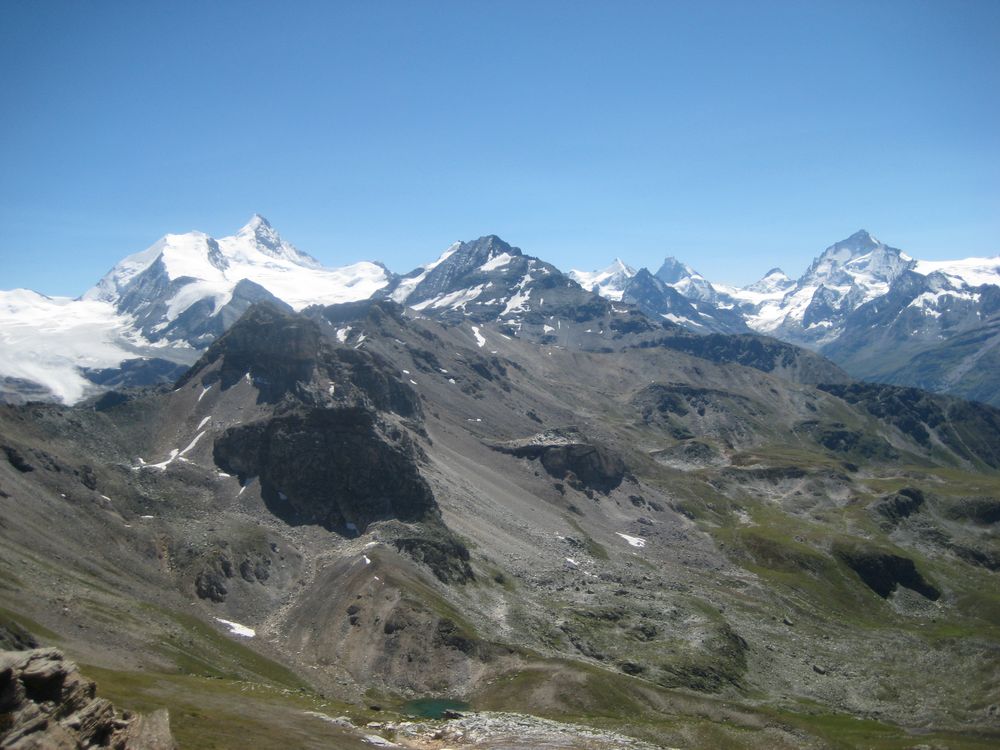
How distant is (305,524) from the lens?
190125mm

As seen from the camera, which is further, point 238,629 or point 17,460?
point 17,460

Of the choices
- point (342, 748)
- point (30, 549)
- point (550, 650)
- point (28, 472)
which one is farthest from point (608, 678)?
point (28, 472)

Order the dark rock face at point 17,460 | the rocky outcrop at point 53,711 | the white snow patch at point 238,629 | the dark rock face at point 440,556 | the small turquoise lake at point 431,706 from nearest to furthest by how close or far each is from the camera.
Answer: the rocky outcrop at point 53,711
the small turquoise lake at point 431,706
the white snow patch at point 238,629
the dark rock face at point 17,460
the dark rock face at point 440,556

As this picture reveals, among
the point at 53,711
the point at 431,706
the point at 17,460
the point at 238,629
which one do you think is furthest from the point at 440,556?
the point at 53,711

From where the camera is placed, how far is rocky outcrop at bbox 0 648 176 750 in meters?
46.7

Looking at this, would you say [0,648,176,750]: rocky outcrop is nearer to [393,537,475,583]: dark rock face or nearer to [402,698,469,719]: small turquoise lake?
[402,698,469,719]: small turquoise lake

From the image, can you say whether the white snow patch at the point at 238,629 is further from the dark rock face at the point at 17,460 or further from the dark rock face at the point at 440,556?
the dark rock face at the point at 17,460

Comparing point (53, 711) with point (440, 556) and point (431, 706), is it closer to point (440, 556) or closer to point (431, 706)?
point (431, 706)

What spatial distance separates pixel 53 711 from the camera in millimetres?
49062

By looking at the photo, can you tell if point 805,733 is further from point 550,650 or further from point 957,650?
point 957,650

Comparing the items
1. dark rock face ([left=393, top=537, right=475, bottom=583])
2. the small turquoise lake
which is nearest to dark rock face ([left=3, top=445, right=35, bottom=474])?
dark rock face ([left=393, top=537, right=475, bottom=583])

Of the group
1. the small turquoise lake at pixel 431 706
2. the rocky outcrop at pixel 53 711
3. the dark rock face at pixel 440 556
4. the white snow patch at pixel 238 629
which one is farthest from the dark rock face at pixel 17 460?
the rocky outcrop at pixel 53 711

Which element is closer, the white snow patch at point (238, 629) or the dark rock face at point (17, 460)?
the white snow patch at point (238, 629)

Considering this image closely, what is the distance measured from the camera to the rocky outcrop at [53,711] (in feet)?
153
